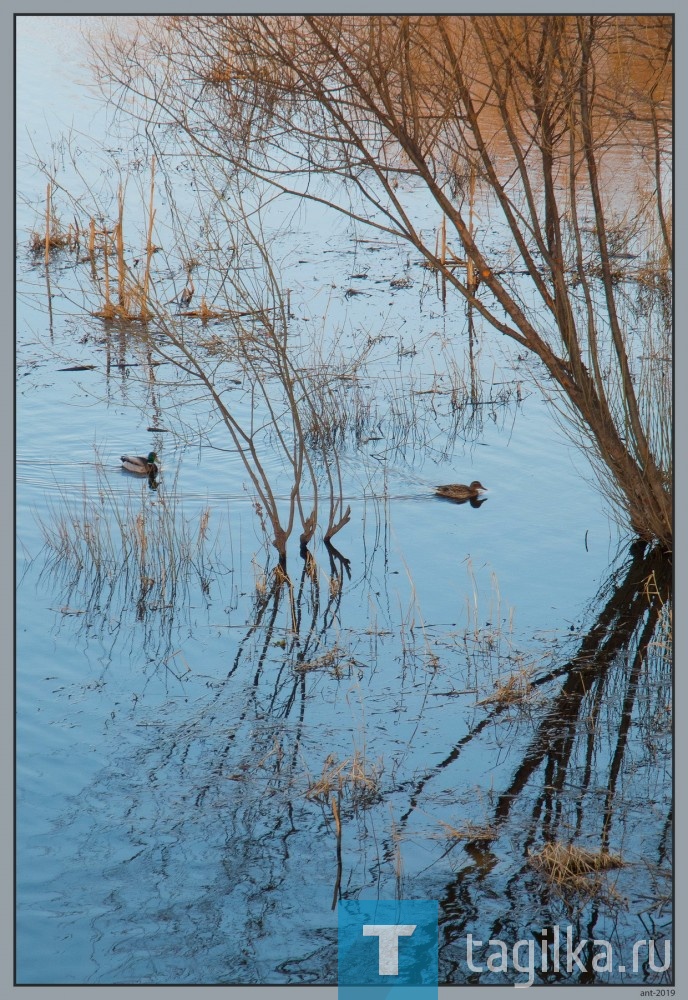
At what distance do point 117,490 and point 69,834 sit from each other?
15.1 ft

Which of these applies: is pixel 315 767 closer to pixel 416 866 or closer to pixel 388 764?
pixel 388 764

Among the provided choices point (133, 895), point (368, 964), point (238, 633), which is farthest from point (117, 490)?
point (368, 964)

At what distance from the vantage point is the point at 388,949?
3805 millimetres

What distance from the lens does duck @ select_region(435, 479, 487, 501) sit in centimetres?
906

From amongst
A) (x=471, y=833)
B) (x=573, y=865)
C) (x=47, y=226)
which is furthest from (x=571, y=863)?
(x=47, y=226)

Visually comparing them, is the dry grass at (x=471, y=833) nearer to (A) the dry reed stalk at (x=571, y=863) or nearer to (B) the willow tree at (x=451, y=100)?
(A) the dry reed stalk at (x=571, y=863)

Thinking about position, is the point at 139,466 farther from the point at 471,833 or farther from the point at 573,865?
the point at 573,865

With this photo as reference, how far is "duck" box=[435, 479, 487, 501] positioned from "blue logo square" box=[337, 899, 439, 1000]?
5.31m

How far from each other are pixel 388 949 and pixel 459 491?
221 inches

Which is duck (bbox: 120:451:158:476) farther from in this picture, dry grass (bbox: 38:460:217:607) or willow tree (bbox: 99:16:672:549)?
willow tree (bbox: 99:16:672:549)

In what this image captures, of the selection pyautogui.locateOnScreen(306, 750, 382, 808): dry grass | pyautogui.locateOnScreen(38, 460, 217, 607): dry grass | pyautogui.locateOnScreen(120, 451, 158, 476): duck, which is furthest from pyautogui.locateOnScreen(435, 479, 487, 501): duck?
pyautogui.locateOnScreen(306, 750, 382, 808): dry grass

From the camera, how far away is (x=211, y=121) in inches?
262

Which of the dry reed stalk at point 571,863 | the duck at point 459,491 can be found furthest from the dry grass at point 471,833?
the duck at point 459,491

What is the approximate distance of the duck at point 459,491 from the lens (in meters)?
9.06
